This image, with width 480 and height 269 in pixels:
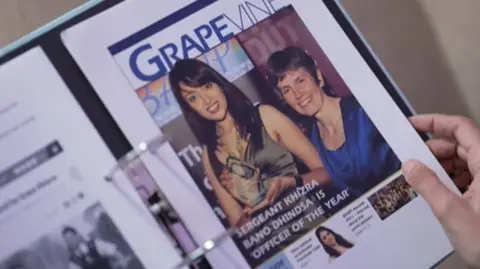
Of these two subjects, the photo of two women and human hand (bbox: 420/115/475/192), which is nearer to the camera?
the photo of two women

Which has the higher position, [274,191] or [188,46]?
[188,46]

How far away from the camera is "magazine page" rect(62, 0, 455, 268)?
494 mm

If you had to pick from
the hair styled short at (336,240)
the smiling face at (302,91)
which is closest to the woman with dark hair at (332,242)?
the hair styled short at (336,240)

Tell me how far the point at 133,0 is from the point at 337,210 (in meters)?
0.26

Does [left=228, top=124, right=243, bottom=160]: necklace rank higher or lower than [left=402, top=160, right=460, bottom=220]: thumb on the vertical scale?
higher

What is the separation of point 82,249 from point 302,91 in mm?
237

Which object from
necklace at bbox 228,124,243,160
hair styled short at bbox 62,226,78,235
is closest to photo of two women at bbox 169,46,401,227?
necklace at bbox 228,124,243,160

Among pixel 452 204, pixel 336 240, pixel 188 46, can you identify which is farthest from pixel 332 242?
pixel 188 46

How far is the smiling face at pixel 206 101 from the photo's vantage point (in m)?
0.51

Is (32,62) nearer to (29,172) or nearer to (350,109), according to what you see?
(29,172)

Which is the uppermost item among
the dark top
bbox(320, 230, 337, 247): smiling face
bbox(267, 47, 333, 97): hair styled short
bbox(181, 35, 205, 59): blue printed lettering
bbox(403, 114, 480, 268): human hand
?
bbox(181, 35, 205, 59): blue printed lettering

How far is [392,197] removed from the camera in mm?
540

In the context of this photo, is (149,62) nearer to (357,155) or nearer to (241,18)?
(241,18)

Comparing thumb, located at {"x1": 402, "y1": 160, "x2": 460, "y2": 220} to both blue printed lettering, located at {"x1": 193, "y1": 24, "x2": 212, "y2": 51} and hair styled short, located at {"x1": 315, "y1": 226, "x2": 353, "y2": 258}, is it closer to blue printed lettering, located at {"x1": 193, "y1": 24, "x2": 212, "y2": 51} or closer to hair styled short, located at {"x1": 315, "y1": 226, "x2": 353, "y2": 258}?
hair styled short, located at {"x1": 315, "y1": 226, "x2": 353, "y2": 258}
